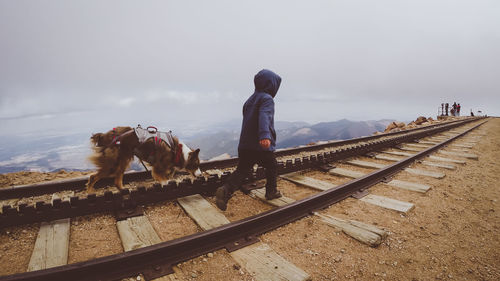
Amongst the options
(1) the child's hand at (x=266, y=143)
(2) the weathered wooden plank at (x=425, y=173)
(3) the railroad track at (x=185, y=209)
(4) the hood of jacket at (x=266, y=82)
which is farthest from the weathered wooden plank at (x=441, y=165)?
(1) the child's hand at (x=266, y=143)

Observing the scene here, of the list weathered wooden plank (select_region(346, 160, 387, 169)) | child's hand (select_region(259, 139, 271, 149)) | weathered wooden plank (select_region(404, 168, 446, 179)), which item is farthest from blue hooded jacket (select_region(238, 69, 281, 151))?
weathered wooden plank (select_region(404, 168, 446, 179))

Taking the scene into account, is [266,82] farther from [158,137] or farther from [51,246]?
[51,246]

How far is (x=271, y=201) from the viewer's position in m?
3.36

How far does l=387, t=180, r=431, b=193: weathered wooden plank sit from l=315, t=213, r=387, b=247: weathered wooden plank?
1.93 metres

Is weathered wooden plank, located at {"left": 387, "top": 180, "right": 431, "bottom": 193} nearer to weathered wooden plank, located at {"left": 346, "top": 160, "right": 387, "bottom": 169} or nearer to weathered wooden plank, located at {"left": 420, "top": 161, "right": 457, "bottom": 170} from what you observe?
weathered wooden plank, located at {"left": 346, "top": 160, "right": 387, "bottom": 169}

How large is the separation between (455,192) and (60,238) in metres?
5.63

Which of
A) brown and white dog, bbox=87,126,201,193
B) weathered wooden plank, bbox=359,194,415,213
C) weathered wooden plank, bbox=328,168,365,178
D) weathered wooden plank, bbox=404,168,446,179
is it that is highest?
brown and white dog, bbox=87,126,201,193

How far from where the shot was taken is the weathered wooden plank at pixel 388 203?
3.19m

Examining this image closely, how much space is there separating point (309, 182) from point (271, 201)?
1.13m

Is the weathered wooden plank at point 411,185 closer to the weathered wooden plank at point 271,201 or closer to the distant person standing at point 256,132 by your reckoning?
the weathered wooden plank at point 271,201

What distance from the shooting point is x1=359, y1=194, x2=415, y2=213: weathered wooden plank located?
10.5ft

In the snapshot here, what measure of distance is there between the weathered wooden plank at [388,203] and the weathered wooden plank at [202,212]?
222 centimetres

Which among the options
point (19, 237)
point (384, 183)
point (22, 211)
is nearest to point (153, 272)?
point (19, 237)

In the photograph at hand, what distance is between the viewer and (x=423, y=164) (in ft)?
18.8
